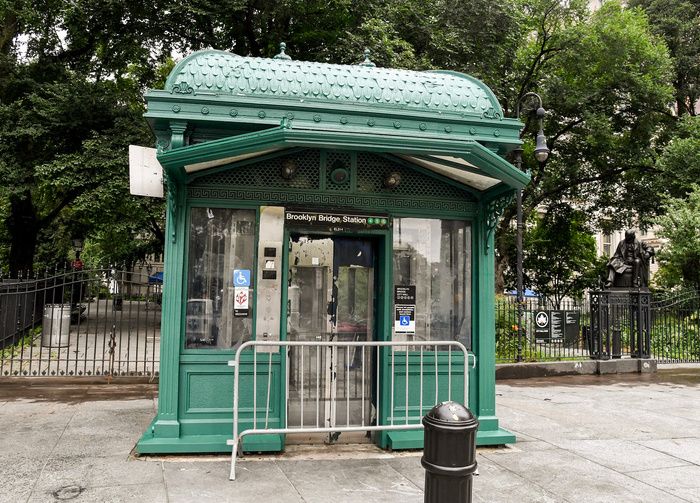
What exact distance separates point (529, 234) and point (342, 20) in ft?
63.8

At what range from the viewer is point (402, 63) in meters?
16.3

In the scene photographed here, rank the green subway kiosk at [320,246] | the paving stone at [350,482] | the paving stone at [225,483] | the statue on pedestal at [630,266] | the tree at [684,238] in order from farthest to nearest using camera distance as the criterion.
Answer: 1. the tree at [684,238]
2. the statue on pedestal at [630,266]
3. the green subway kiosk at [320,246]
4. the paving stone at [350,482]
5. the paving stone at [225,483]

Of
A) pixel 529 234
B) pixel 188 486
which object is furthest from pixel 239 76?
pixel 529 234

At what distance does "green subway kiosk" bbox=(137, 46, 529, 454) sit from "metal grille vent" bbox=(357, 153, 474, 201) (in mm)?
16

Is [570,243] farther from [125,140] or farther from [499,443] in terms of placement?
[499,443]

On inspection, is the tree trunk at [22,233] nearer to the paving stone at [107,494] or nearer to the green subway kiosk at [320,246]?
the green subway kiosk at [320,246]

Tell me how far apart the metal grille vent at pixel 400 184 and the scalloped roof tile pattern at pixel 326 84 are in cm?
67

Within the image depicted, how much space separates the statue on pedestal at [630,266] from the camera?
1522 cm

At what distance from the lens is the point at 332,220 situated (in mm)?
6297

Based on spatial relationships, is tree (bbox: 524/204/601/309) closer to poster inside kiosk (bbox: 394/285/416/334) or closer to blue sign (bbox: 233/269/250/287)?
poster inside kiosk (bbox: 394/285/416/334)

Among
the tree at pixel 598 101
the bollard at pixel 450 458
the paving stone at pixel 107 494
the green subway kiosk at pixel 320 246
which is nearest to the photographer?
the bollard at pixel 450 458

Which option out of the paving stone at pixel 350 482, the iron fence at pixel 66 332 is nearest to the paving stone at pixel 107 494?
the paving stone at pixel 350 482

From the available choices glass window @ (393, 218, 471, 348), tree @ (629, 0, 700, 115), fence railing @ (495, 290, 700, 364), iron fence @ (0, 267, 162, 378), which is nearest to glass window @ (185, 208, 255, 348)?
glass window @ (393, 218, 471, 348)

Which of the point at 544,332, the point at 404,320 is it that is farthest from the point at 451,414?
the point at 544,332
